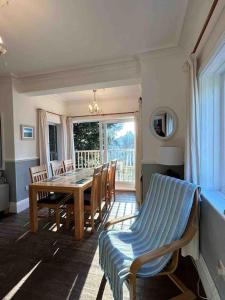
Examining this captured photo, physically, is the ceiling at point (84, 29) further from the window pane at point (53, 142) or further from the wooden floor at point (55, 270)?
the wooden floor at point (55, 270)

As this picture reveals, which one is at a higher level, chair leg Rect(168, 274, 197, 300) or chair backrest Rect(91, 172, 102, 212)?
chair backrest Rect(91, 172, 102, 212)

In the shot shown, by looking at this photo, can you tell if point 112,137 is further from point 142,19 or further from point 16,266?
point 16,266

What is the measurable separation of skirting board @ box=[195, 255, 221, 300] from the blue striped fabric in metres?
0.47

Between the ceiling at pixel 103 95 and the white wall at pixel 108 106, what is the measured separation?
8 centimetres

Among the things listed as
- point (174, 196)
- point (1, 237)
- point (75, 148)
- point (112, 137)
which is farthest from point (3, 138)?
point (174, 196)

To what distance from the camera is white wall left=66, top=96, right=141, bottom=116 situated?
498 cm

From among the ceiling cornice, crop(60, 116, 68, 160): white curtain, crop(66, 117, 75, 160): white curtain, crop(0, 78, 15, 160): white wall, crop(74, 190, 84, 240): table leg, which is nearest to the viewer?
crop(74, 190, 84, 240): table leg

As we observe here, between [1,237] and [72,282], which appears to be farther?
[1,237]

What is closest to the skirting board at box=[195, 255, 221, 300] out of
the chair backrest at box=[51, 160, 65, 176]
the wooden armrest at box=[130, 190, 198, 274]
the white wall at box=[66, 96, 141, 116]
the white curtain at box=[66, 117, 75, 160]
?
the wooden armrest at box=[130, 190, 198, 274]

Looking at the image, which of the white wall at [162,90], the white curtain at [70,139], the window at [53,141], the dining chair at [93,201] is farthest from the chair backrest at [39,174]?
the white curtain at [70,139]

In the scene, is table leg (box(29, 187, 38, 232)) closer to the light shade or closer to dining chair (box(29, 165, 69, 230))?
dining chair (box(29, 165, 69, 230))

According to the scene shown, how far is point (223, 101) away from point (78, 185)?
206 centimetres

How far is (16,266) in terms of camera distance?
6.66ft

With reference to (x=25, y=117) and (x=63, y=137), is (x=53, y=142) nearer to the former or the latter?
(x=63, y=137)
